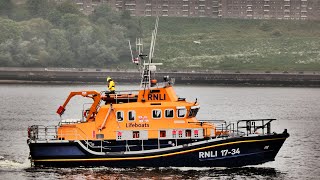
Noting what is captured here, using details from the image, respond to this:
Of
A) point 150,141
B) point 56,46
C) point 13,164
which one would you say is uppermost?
point 150,141

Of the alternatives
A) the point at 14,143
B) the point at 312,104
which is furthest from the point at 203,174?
the point at 312,104

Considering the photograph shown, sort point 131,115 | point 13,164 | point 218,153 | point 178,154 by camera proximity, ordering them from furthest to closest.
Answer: point 13,164, point 131,115, point 218,153, point 178,154

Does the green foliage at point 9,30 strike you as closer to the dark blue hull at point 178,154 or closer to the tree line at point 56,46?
the tree line at point 56,46

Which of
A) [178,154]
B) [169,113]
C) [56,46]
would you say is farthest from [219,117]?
[56,46]

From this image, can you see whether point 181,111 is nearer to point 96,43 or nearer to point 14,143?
point 14,143

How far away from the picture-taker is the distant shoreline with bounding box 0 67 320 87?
166m

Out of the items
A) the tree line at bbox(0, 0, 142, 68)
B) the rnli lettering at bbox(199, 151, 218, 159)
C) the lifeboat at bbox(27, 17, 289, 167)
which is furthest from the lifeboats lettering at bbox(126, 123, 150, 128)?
the tree line at bbox(0, 0, 142, 68)

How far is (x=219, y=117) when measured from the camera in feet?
304

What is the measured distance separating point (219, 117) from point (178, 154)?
36.3 m

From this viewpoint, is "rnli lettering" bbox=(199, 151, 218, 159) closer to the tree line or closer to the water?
the water

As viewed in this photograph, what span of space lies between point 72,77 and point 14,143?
97147 mm

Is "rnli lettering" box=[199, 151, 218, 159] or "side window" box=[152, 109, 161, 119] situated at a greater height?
"side window" box=[152, 109, 161, 119]

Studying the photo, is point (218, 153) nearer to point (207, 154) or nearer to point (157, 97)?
point (207, 154)

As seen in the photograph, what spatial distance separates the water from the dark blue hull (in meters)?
0.35
